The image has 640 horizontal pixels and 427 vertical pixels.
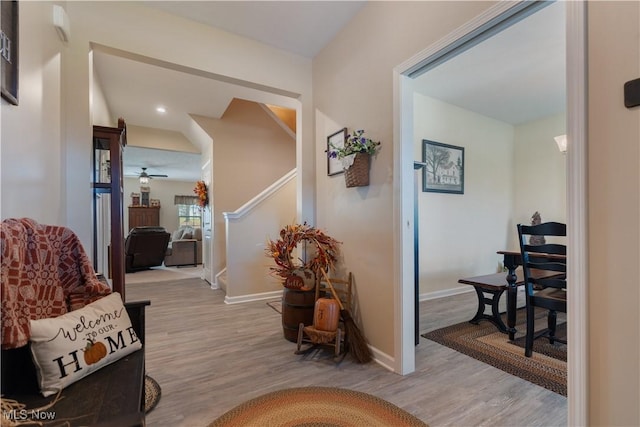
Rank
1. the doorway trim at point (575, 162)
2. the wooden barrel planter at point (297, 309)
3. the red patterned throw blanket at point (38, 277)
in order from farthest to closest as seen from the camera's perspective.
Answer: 1. the wooden barrel planter at point (297, 309)
2. the doorway trim at point (575, 162)
3. the red patterned throw blanket at point (38, 277)

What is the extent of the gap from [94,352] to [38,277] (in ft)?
1.33

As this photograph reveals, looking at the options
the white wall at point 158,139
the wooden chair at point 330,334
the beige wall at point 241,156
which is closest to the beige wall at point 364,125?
the wooden chair at point 330,334

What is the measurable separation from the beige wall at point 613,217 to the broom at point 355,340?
1307mm

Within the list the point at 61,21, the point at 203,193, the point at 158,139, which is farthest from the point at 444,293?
the point at 158,139

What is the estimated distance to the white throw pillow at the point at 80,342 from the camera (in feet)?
3.42

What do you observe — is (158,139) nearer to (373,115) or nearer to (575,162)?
(373,115)

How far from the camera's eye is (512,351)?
2.31m

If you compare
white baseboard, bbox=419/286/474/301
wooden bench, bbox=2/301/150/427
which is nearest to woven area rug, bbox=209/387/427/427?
wooden bench, bbox=2/301/150/427

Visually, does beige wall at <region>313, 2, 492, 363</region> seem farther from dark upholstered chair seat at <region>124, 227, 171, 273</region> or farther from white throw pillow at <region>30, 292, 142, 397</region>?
dark upholstered chair seat at <region>124, 227, 171, 273</region>

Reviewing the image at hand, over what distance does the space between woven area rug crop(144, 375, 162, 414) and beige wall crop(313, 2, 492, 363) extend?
1.49 m

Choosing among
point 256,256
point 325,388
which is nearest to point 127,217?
point 256,256

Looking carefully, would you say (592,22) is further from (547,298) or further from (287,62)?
(287,62)

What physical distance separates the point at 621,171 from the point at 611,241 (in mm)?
259

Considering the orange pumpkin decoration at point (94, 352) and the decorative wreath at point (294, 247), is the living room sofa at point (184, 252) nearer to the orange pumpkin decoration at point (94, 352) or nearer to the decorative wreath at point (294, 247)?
the decorative wreath at point (294, 247)
